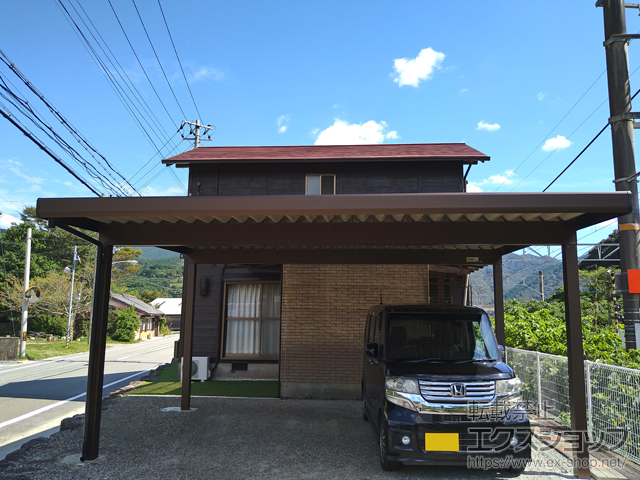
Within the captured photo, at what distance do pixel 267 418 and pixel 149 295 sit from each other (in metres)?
61.4

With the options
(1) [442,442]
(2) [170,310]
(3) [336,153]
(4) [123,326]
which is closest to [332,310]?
(1) [442,442]

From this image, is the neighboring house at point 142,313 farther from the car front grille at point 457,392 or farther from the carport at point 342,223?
the car front grille at point 457,392

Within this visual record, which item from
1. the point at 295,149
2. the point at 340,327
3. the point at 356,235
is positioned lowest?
the point at 340,327

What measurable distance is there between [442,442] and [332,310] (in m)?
4.95

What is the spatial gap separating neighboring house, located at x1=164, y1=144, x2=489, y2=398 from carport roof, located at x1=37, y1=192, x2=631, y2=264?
6.10ft

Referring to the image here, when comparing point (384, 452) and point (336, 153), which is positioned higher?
point (336, 153)

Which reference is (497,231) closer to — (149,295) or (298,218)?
(298,218)

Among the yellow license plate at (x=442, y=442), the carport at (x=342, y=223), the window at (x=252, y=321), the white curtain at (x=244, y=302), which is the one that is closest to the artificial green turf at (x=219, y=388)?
the window at (x=252, y=321)

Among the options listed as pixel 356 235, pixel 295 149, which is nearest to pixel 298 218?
pixel 356 235

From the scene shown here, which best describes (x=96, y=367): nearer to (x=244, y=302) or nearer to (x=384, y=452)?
(x=384, y=452)

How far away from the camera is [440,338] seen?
5141 millimetres

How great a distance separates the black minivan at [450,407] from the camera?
4.23 metres

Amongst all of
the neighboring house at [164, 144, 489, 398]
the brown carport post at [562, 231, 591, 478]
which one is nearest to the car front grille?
the brown carport post at [562, 231, 591, 478]

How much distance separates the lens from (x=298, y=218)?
18.2 feet
